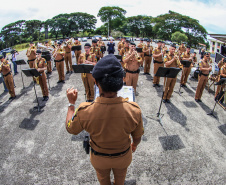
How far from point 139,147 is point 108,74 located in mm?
3572

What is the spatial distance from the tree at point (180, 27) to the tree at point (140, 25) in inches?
322

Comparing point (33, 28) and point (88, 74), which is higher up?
point (33, 28)

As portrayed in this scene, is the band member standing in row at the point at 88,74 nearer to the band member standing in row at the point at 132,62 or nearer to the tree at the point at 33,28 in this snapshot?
the band member standing in row at the point at 132,62

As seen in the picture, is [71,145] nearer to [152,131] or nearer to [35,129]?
[35,129]

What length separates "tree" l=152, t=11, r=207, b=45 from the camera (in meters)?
53.8

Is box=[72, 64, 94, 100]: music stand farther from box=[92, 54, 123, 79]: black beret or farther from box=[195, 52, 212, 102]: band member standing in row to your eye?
box=[195, 52, 212, 102]: band member standing in row

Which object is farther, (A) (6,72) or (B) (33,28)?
(B) (33,28)

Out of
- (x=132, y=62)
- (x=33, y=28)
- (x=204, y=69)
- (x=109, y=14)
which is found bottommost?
(x=204, y=69)

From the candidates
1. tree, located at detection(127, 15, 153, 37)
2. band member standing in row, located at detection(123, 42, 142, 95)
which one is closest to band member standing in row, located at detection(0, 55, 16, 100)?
band member standing in row, located at detection(123, 42, 142, 95)

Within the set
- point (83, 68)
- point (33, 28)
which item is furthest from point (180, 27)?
point (83, 68)

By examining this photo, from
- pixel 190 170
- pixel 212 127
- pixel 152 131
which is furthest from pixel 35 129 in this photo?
pixel 212 127

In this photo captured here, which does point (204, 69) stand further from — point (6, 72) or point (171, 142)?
point (6, 72)

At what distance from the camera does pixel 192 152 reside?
4445mm

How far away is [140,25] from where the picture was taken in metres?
68.2
